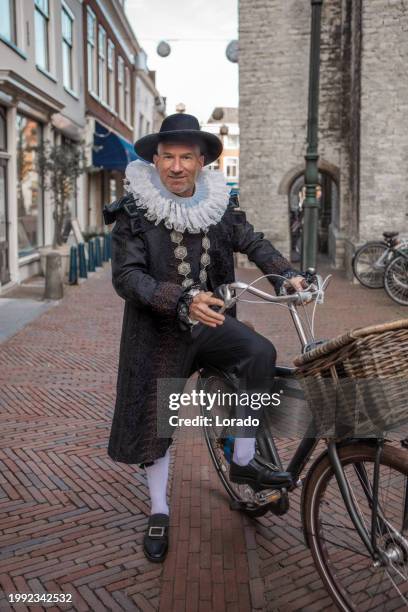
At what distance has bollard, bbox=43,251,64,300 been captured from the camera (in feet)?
33.0

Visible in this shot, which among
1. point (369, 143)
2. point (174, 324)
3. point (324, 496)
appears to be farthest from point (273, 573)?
point (369, 143)

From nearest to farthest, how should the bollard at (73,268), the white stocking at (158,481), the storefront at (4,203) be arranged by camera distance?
1. the white stocking at (158,481)
2. the storefront at (4,203)
3. the bollard at (73,268)

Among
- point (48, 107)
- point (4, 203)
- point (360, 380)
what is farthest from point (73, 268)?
point (360, 380)

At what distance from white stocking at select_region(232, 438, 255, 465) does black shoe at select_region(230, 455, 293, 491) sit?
0.06ft

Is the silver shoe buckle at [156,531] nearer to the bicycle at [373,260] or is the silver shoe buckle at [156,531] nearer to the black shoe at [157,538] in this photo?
the black shoe at [157,538]

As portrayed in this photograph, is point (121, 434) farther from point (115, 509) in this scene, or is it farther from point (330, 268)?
point (330, 268)

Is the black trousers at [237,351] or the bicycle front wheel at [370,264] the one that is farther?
the bicycle front wheel at [370,264]

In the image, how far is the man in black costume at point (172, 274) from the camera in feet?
8.59

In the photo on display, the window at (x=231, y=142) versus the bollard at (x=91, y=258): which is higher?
the window at (x=231, y=142)

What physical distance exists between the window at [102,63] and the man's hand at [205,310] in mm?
19741

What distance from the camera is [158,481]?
2945mm

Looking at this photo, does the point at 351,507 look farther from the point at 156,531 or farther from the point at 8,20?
the point at 8,20

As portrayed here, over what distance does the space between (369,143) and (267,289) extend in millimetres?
4184

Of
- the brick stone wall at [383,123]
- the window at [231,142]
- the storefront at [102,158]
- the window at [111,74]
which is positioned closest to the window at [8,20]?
the storefront at [102,158]
